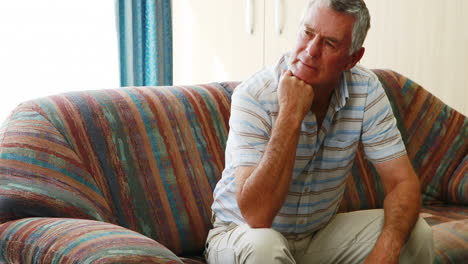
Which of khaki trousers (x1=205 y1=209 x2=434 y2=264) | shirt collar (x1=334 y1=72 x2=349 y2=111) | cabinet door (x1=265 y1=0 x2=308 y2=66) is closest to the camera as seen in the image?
khaki trousers (x1=205 y1=209 x2=434 y2=264)

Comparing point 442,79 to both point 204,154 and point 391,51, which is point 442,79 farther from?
point 204,154

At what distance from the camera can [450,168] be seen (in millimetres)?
2367

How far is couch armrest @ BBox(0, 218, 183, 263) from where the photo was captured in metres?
1.18

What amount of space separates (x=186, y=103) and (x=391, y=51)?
1.41 m

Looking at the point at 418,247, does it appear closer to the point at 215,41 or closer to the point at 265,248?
the point at 265,248

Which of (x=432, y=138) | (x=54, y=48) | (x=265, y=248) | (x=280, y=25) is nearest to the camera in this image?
(x=265, y=248)

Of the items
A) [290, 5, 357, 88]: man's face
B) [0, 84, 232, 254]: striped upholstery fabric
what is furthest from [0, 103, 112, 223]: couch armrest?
[290, 5, 357, 88]: man's face

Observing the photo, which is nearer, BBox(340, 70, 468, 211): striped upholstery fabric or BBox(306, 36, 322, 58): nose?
BBox(306, 36, 322, 58): nose

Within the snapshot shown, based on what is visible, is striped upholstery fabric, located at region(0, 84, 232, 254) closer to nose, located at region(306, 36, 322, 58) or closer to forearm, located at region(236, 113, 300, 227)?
forearm, located at region(236, 113, 300, 227)

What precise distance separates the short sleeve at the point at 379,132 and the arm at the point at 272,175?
24cm

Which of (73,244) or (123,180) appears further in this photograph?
(123,180)

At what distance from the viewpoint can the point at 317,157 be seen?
1686 mm

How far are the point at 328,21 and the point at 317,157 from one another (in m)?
0.36

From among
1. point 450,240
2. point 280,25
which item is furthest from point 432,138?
point 280,25
